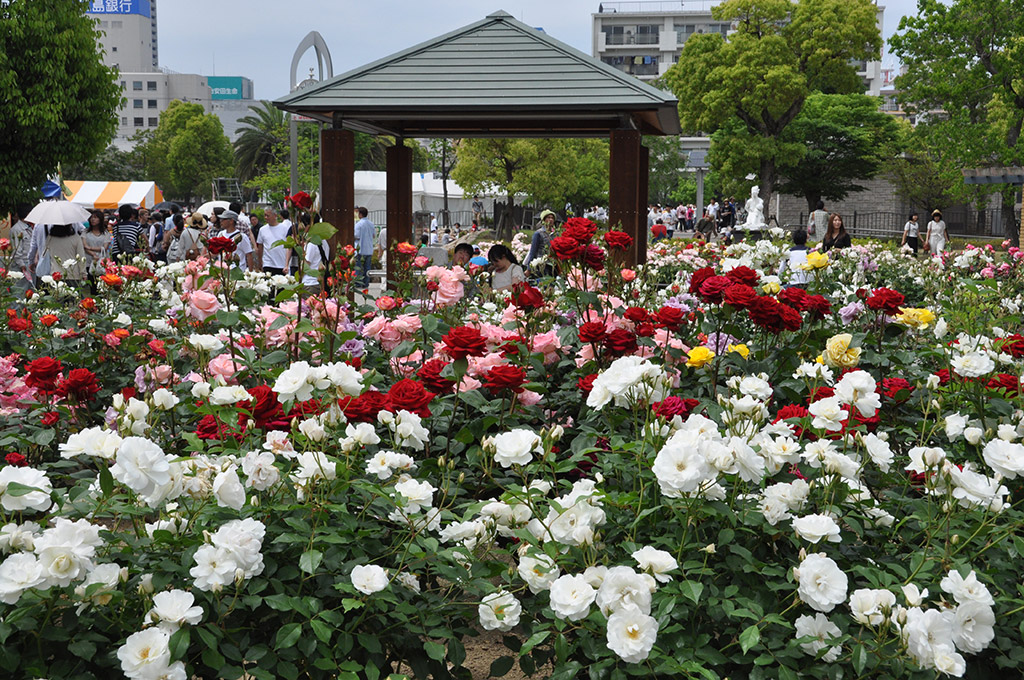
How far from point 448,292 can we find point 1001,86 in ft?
87.2

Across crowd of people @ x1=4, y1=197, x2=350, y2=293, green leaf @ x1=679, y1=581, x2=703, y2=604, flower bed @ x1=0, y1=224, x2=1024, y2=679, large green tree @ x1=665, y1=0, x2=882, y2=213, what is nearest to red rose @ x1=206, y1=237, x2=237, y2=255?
flower bed @ x1=0, y1=224, x2=1024, y2=679

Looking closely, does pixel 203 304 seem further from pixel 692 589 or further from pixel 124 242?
pixel 124 242

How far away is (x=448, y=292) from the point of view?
13.0 ft

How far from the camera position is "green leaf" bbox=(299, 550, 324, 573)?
6.29 feet

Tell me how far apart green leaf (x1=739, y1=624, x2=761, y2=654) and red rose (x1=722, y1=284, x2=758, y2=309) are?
1.27 m

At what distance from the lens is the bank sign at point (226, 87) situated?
161500 millimetres

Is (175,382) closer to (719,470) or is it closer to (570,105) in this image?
(719,470)

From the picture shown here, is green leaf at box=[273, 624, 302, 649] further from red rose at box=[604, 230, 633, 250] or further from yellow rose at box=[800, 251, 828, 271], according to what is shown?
yellow rose at box=[800, 251, 828, 271]

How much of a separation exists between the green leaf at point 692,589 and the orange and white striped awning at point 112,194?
32.5m

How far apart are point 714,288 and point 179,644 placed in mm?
2009

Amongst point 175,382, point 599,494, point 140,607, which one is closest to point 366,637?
point 140,607

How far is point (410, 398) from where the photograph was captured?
99.2 inches

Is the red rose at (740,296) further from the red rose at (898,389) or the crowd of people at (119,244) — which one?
the crowd of people at (119,244)

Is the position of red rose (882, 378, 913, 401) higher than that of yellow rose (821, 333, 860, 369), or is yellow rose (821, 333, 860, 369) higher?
yellow rose (821, 333, 860, 369)
